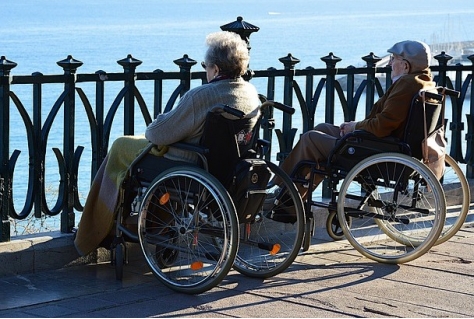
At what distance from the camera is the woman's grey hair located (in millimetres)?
5301

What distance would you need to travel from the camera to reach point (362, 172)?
5.84m

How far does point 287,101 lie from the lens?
22.4ft

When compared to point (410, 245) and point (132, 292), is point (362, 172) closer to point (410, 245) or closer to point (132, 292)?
point (410, 245)

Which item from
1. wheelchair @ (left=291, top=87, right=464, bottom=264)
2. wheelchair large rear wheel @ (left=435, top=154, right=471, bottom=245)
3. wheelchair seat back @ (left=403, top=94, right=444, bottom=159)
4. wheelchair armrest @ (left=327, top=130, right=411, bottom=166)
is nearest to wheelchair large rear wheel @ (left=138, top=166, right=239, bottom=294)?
wheelchair @ (left=291, top=87, right=464, bottom=264)

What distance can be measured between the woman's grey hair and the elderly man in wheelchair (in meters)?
0.84

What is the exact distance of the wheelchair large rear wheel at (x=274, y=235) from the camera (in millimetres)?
5410

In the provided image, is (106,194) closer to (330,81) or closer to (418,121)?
(418,121)

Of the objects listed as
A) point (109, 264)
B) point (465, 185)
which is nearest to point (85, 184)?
point (109, 264)

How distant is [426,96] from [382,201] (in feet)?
2.18

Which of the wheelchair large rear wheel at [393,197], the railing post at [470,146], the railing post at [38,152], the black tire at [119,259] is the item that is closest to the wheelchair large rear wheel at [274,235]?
the wheelchair large rear wheel at [393,197]

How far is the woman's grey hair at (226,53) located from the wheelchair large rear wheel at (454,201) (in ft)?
5.89

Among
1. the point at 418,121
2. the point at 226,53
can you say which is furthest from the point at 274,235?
the point at 226,53

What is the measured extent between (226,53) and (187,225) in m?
0.92

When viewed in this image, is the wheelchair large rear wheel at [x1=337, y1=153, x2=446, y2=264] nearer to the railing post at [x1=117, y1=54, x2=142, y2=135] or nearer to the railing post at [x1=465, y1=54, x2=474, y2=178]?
the railing post at [x1=117, y1=54, x2=142, y2=135]
